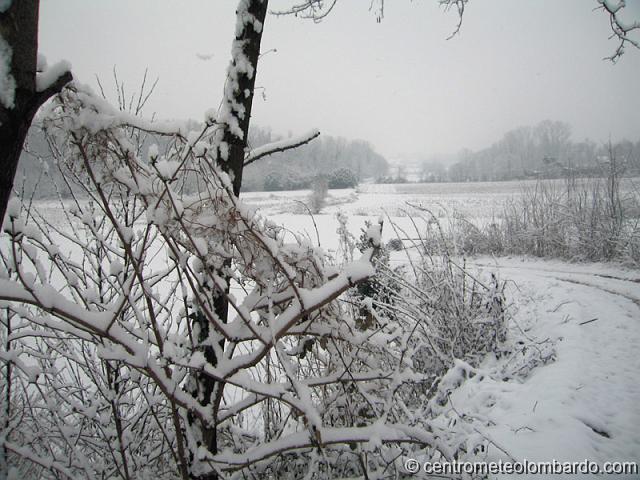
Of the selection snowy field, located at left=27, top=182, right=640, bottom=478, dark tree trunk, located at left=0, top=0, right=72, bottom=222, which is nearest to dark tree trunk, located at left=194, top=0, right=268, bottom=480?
snowy field, located at left=27, top=182, right=640, bottom=478

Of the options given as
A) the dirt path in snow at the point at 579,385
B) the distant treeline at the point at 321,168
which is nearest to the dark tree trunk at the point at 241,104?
the dirt path in snow at the point at 579,385

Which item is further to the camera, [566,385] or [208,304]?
[566,385]

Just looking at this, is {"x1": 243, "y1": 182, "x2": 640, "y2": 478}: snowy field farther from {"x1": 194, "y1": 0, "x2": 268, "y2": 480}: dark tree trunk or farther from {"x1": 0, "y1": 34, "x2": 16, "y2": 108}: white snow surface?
{"x1": 0, "y1": 34, "x2": 16, "y2": 108}: white snow surface

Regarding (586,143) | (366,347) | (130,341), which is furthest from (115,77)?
(586,143)

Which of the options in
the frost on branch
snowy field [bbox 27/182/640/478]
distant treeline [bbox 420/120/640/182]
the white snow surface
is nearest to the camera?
the white snow surface

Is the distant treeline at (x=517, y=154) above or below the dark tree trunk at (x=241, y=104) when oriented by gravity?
above

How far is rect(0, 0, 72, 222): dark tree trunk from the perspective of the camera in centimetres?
76

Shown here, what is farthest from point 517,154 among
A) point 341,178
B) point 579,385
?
point 579,385

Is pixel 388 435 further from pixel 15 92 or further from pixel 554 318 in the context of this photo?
pixel 554 318

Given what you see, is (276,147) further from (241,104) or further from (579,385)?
(579,385)

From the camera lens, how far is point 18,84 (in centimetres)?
78

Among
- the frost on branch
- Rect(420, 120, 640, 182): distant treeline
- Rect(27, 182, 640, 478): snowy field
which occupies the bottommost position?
Rect(27, 182, 640, 478): snowy field

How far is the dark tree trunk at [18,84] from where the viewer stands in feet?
2.49

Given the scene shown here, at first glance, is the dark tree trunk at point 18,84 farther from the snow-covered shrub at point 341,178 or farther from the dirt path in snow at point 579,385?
the snow-covered shrub at point 341,178
